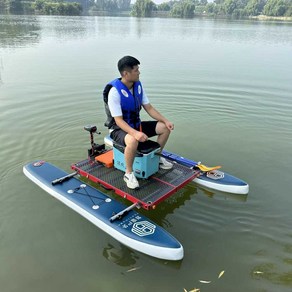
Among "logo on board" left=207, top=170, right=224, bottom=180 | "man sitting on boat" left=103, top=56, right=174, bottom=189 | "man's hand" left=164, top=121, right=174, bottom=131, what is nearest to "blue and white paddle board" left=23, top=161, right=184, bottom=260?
"man sitting on boat" left=103, top=56, right=174, bottom=189

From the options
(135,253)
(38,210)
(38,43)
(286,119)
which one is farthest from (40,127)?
(38,43)

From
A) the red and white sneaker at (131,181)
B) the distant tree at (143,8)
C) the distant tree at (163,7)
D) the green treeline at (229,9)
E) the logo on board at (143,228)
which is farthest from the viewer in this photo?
the distant tree at (163,7)

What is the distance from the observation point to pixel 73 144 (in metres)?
7.79

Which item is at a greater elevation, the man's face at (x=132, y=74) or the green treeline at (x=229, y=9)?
the green treeline at (x=229, y=9)

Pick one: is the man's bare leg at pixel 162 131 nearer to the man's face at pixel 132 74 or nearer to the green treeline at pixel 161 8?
the man's face at pixel 132 74

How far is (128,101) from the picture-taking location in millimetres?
5352

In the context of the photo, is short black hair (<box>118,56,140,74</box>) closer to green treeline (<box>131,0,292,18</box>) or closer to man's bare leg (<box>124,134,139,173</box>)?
man's bare leg (<box>124,134,139,173</box>)

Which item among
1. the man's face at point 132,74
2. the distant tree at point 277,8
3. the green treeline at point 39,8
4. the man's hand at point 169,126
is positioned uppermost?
the distant tree at point 277,8

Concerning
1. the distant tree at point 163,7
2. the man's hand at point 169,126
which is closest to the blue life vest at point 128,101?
the man's hand at point 169,126

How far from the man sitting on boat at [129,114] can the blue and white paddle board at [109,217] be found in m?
0.62

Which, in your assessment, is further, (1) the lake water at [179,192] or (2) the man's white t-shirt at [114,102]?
(2) the man's white t-shirt at [114,102]

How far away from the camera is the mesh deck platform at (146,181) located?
16.4 feet

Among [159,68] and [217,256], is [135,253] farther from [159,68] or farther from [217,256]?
[159,68]

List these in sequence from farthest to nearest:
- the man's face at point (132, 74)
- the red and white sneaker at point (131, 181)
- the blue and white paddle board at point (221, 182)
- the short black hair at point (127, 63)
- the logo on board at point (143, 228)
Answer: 1. the blue and white paddle board at point (221, 182)
2. the red and white sneaker at point (131, 181)
3. the man's face at point (132, 74)
4. the short black hair at point (127, 63)
5. the logo on board at point (143, 228)
